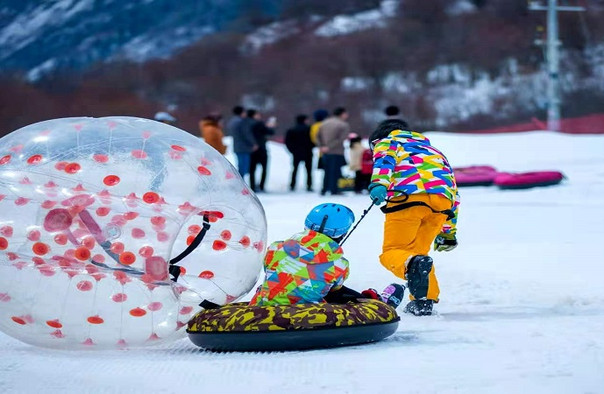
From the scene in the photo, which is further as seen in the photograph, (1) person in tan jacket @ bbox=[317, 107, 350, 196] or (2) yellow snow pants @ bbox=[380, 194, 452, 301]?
(1) person in tan jacket @ bbox=[317, 107, 350, 196]

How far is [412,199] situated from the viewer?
7.27 meters

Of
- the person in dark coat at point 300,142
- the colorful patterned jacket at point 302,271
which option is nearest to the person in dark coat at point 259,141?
the person in dark coat at point 300,142

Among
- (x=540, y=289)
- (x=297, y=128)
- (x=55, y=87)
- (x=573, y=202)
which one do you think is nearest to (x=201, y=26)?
(x=55, y=87)

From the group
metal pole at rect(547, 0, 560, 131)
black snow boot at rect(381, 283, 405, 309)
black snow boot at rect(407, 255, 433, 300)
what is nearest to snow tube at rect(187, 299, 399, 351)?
black snow boot at rect(381, 283, 405, 309)

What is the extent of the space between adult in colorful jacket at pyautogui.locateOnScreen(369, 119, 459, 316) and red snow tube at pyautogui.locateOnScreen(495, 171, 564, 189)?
39.0 ft

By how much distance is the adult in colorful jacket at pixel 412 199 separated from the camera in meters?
7.23

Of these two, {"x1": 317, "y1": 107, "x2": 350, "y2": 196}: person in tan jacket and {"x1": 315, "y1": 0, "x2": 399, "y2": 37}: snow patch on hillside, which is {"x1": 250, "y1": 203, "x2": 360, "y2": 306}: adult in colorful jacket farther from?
{"x1": 315, "y1": 0, "x2": 399, "y2": 37}: snow patch on hillside

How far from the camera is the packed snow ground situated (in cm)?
502

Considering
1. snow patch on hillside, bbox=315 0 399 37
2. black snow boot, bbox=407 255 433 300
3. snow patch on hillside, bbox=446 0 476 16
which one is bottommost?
black snow boot, bbox=407 255 433 300

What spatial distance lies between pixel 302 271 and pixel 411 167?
141cm

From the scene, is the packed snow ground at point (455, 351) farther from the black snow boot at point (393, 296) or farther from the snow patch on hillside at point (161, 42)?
the snow patch on hillside at point (161, 42)

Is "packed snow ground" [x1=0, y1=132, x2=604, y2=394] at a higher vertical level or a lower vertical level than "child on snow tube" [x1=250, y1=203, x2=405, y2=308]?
lower

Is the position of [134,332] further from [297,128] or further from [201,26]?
[201,26]

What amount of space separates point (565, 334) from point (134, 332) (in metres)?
2.23
